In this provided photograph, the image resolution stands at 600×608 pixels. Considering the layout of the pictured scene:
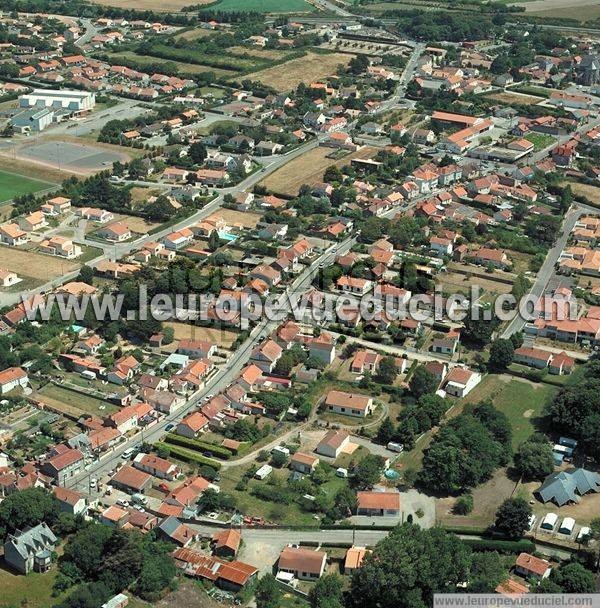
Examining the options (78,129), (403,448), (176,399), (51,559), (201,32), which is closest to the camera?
(51,559)

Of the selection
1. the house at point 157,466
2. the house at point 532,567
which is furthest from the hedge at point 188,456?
the house at point 532,567

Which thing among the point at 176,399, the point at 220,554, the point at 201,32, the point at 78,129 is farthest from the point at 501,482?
the point at 201,32

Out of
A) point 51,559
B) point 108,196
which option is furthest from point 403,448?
point 108,196

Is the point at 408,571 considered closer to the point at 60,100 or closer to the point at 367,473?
the point at 367,473

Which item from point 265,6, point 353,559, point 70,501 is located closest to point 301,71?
point 265,6

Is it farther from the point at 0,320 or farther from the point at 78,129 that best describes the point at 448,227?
the point at 78,129

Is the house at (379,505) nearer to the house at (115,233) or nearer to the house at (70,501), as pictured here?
the house at (70,501)

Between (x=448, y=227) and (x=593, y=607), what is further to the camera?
(x=448, y=227)

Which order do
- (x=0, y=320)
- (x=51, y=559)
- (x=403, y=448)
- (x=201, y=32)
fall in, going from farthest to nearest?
(x=201, y=32) < (x=0, y=320) < (x=403, y=448) < (x=51, y=559)
